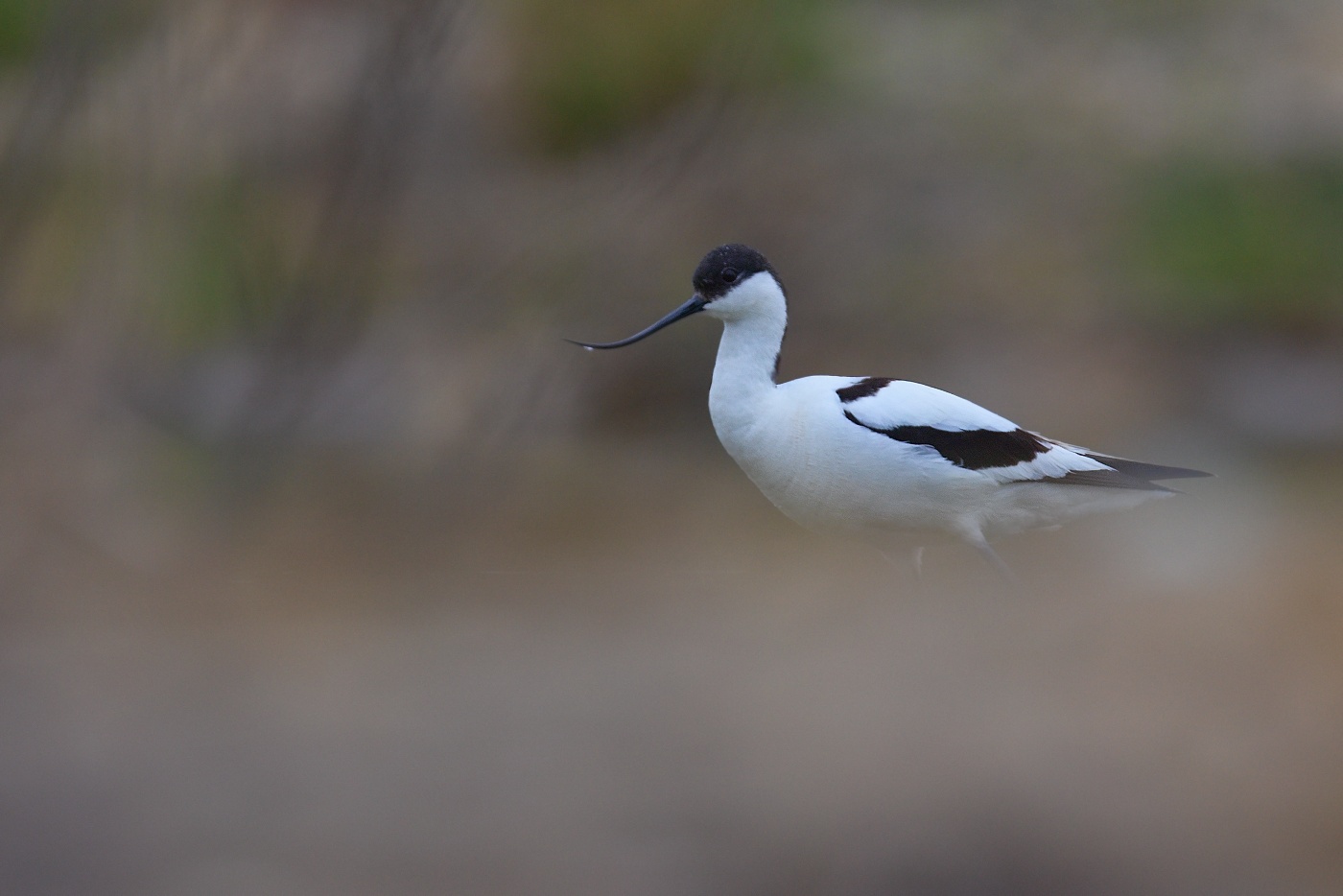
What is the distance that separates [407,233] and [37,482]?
4.86ft

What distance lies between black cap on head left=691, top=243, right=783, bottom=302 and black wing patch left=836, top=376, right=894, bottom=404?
14 cm

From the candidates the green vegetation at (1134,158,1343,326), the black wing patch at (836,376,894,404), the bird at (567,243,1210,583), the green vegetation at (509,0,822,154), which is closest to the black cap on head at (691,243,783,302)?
the bird at (567,243,1210,583)

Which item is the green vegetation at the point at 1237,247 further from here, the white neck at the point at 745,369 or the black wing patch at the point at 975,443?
the white neck at the point at 745,369

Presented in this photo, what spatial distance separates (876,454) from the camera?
1449 millimetres

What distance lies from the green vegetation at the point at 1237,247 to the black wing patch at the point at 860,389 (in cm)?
406

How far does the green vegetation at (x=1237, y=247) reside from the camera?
17.2ft

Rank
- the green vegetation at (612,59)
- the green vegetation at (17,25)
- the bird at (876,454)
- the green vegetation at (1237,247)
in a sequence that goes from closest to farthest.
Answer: the bird at (876,454), the green vegetation at (17,25), the green vegetation at (612,59), the green vegetation at (1237,247)

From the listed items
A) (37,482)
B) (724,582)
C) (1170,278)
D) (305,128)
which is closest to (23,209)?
(305,128)

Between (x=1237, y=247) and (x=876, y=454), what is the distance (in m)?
4.36

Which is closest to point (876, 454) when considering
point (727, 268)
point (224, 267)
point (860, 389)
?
point (860, 389)

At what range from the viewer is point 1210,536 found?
15.8ft

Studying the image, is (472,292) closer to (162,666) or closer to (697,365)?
(162,666)

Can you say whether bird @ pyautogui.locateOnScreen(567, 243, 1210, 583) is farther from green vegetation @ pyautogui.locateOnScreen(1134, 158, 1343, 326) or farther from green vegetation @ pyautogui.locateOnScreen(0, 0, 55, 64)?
green vegetation @ pyautogui.locateOnScreen(1134, 158, 1343, 326)

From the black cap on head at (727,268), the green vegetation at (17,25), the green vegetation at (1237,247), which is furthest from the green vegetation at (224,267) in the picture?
the green vegetation at (1237,247)
